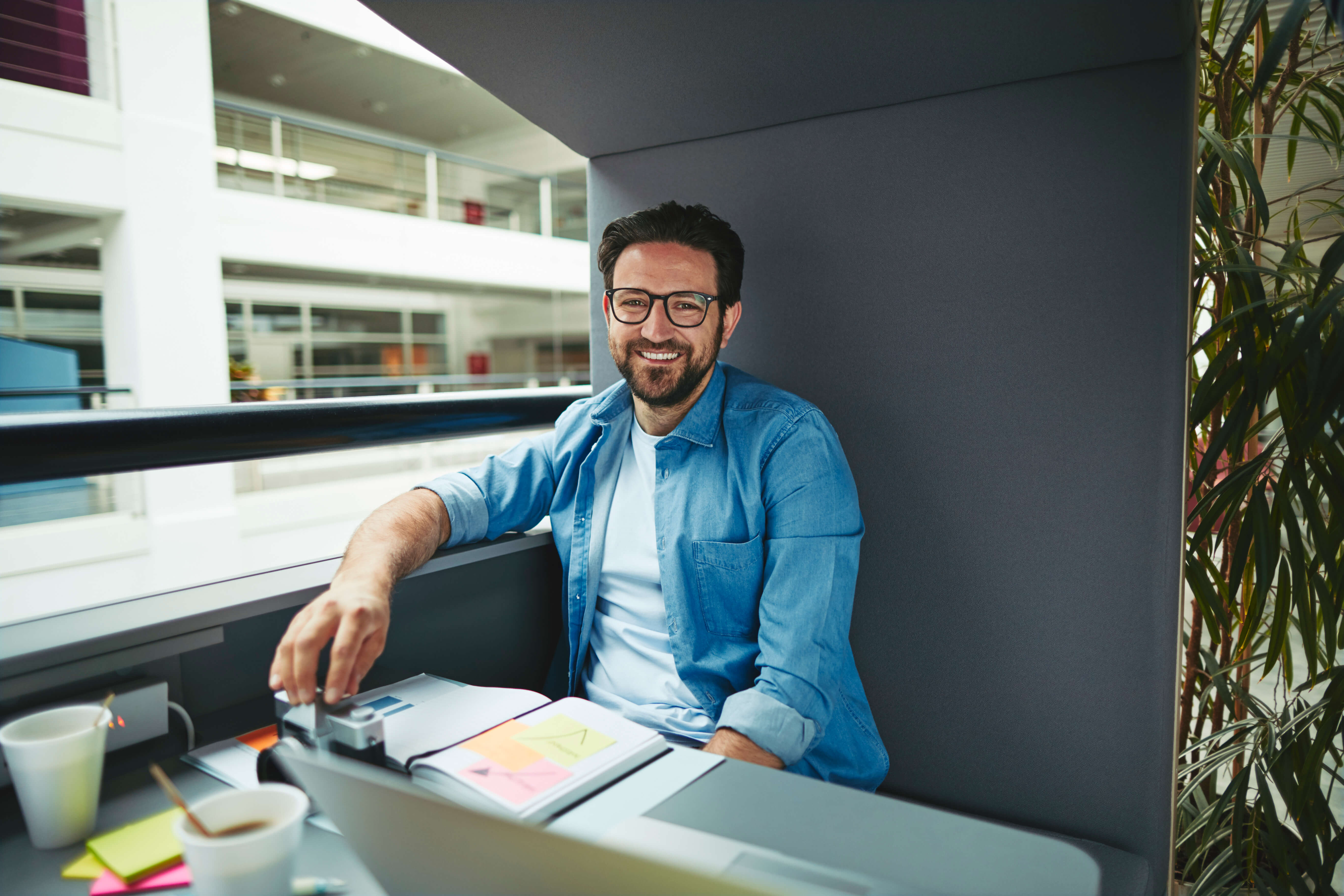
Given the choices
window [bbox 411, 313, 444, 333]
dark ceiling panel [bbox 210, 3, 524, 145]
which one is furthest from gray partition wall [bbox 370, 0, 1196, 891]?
window [bbox 411, 313, 444, 333]

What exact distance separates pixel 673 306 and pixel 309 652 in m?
0.79

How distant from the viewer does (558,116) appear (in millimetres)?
1418

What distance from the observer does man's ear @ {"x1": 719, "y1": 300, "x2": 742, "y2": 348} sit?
136cm

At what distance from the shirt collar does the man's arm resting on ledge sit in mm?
434

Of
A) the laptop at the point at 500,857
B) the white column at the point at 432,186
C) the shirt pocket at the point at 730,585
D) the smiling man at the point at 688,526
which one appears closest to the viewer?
the laptop at the point at 500,857

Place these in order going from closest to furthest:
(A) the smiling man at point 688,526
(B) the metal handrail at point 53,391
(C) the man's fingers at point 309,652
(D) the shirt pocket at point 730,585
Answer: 1. (C) the man's fingers at point 309,652
2. (A) the smiling man at point 688,526
3. (D) the shirt pocket at point 730,585
4. (B) the metal handrail at point 53,391

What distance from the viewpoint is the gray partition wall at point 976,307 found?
1.07m

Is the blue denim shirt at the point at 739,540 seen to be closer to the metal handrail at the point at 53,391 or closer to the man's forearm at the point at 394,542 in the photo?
the man's forearm at the point at 394,542

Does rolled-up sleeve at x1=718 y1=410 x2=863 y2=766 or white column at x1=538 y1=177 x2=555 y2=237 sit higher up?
white column at x1=538 y1=177 x2=555 y2=237

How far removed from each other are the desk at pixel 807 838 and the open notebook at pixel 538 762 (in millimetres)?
72

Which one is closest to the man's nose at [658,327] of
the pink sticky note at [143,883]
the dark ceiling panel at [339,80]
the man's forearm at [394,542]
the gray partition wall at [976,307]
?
the gray partition wall at [976,307]

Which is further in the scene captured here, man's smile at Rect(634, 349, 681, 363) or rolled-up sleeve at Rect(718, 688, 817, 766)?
man's smile at Rect(634, 349, 681, 363)

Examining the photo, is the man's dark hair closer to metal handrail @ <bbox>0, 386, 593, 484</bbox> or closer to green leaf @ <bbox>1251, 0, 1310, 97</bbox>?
metal handrail @ <bbox>0, 386, 593, 484</bbox>

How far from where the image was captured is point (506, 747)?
0.70 meters
